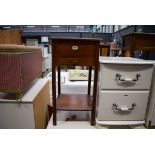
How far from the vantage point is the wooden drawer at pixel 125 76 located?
0.72m

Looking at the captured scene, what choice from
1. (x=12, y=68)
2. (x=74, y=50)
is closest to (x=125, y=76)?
(x=74, y=50)

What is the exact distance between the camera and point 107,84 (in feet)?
2.42

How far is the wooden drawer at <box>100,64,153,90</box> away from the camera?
28.4 inches

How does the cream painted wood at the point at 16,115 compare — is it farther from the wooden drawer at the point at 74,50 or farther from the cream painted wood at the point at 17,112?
the wooden drawer at the point at 74,50

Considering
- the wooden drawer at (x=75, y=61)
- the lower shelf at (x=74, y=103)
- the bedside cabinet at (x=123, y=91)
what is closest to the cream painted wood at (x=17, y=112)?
the lower shelf at (x=74, y=103)

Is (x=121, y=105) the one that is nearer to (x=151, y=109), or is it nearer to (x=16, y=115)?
(x=151, y=109)

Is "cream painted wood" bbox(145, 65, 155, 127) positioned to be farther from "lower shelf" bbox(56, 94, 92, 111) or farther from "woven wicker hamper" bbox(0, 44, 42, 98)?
"woven wicker hamper" bbox(0, 44, 42, 98)

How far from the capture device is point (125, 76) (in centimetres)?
73

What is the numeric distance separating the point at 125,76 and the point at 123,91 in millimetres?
85

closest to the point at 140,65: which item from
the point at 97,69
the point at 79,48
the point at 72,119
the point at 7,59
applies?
the point at 97,69

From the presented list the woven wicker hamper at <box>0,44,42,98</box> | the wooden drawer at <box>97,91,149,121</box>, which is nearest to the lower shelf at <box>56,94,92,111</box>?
the wooden drawer at <box>97,91,149,121</box>

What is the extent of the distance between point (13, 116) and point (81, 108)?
0.43 m

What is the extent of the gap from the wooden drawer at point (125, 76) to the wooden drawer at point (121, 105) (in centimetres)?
4

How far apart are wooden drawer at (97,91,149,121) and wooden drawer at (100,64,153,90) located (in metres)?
0.04
